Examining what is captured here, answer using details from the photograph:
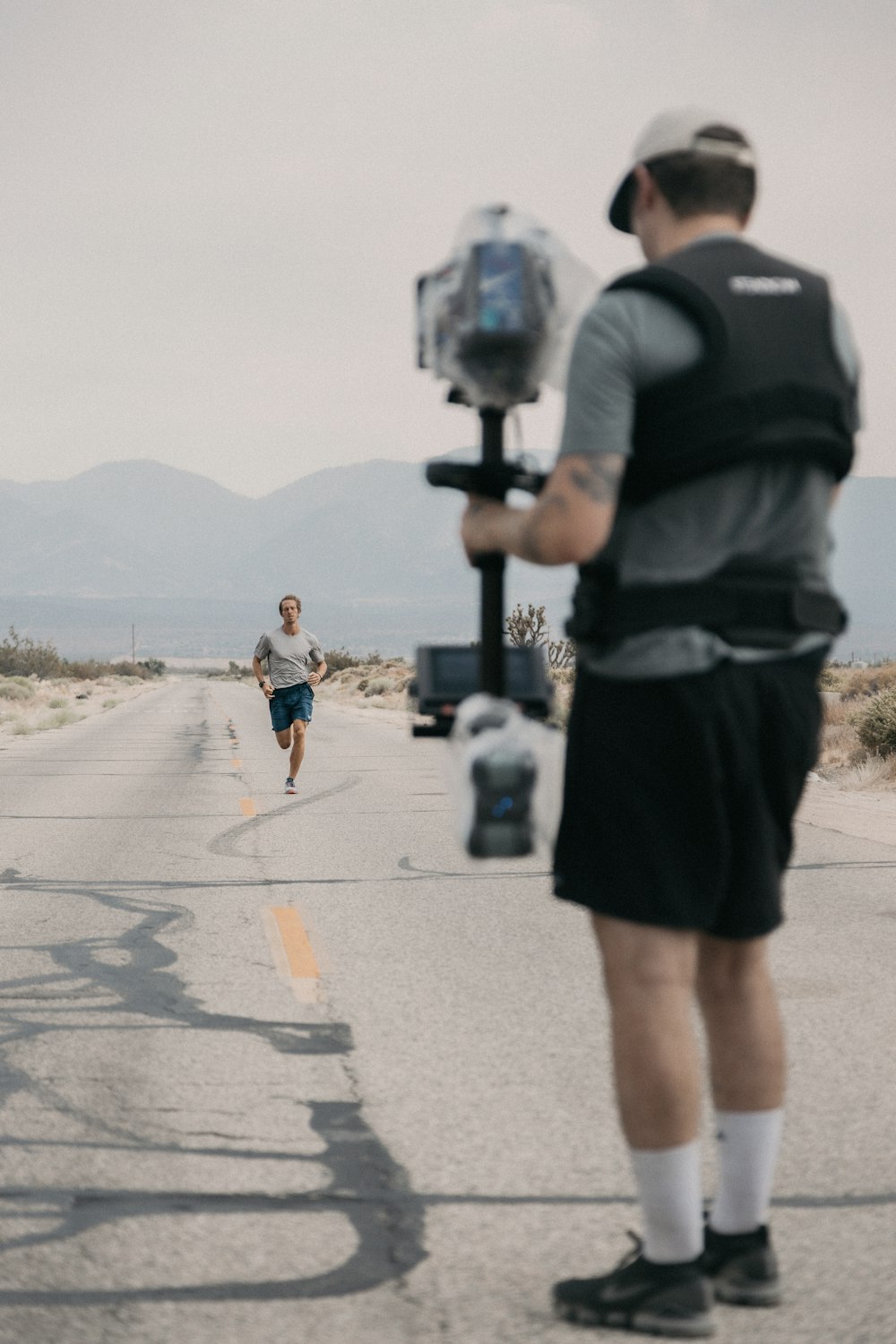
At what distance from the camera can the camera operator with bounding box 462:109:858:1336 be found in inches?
103

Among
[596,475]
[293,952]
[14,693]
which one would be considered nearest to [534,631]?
[14,693]

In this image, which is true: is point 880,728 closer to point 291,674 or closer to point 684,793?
point 291,674

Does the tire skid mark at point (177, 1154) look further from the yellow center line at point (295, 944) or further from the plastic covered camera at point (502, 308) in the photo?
the plastic covered camera at point (502, 308)

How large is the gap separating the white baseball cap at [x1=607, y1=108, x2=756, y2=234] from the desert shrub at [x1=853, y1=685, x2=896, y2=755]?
51.7 feet

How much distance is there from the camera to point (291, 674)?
14.9 meters

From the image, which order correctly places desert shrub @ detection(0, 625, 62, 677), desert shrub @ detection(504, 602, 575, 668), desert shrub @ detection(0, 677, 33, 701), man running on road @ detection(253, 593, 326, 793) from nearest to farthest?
man running on road @ detection(253, 593, 326, 793), desert shrub @ detection(504, 602, 575, 668), desert shrub @ detection(0, 677, 33, 701), desert shrub @ detection(0, 625, 62, 677)

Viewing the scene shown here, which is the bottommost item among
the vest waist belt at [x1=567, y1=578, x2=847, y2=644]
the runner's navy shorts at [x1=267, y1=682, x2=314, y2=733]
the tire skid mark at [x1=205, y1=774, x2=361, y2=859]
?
the tire skid mark at [x1=205, y1=774, x2=361, y2=859]

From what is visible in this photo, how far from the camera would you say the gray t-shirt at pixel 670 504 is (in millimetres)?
A: 2594

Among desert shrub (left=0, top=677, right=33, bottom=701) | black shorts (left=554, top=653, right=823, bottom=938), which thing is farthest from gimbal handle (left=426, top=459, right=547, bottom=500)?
desert shrub (left=0, top=677, right=33, bottom=701)

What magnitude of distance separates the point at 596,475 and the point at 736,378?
0.32 m

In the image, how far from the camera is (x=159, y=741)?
86.9 feet

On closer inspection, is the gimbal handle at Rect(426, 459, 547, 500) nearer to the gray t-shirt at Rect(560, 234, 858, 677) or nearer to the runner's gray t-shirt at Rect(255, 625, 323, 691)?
the gray t-shirt at Rect(560, 234, 858, 677)

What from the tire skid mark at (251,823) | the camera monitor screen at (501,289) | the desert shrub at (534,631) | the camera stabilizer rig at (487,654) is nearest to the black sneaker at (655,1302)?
the camera stabilizer rig at (487,654)

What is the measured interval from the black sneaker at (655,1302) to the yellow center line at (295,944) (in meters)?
3.35
